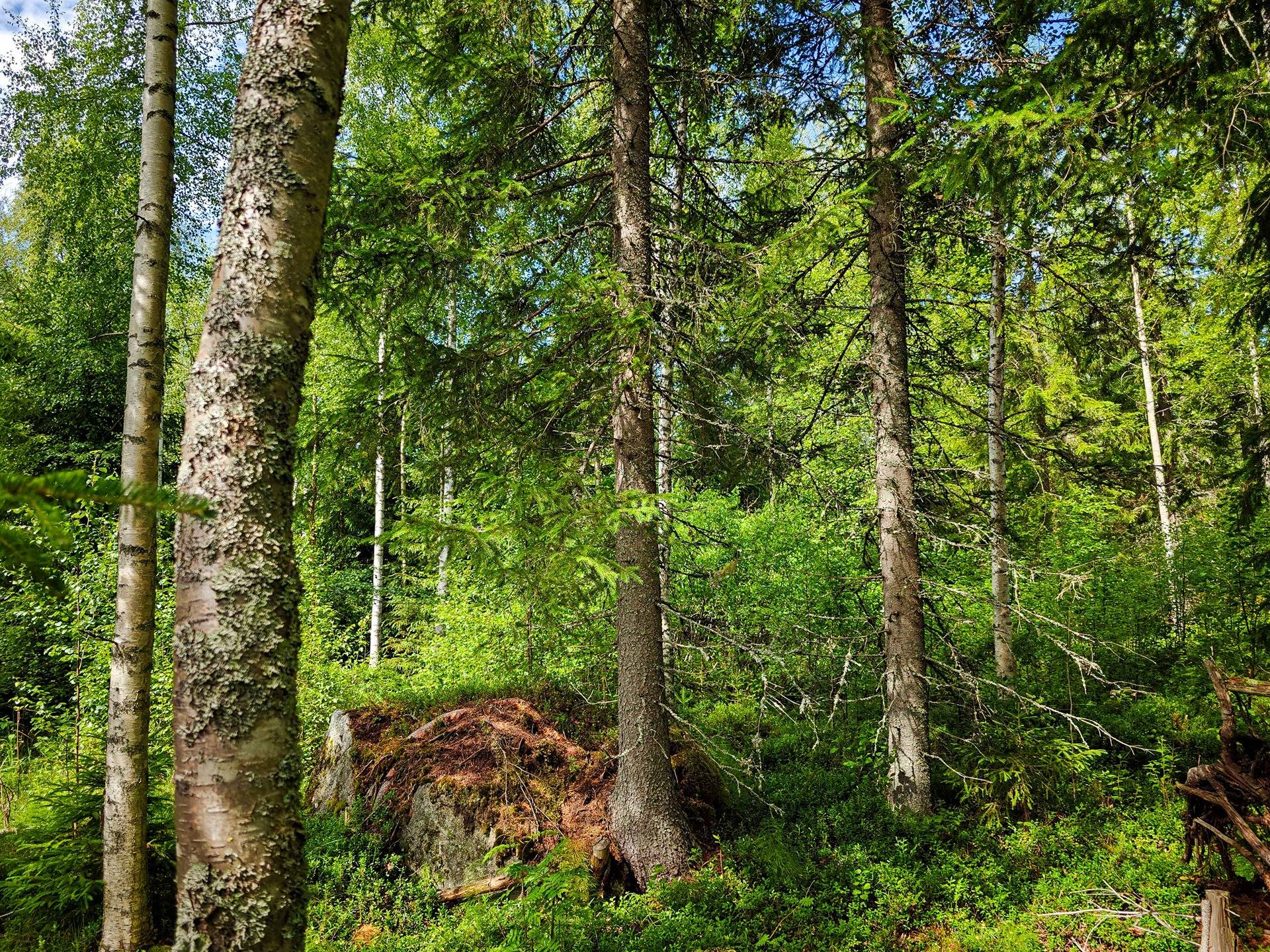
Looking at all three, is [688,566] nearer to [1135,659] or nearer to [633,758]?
[633,758]

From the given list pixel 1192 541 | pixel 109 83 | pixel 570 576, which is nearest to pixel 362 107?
pixel 109 83

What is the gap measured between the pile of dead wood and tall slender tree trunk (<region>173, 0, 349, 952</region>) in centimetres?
301

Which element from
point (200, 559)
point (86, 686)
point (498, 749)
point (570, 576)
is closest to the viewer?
point (200, 559)

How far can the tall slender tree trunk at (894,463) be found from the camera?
19.2 feet

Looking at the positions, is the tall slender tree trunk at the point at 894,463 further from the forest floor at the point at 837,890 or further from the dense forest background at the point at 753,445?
the forest floor at the point at 837,890

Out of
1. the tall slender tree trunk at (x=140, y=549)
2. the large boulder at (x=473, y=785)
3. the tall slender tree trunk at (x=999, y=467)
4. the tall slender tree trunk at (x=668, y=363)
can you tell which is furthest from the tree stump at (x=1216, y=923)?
the tall slender tree trunk at (x=999, y=467)

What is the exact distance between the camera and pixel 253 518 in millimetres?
1816

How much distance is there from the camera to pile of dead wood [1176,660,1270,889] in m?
2.26

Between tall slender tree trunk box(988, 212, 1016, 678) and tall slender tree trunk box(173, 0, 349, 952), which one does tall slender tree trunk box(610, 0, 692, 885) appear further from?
tall slender tree trunk box(988, 212, 1016, 678)

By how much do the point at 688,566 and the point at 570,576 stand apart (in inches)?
150

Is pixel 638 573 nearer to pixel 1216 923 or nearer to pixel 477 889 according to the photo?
pixel 477 889

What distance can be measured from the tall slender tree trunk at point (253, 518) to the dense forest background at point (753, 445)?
0.83m

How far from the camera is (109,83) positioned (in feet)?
20.9

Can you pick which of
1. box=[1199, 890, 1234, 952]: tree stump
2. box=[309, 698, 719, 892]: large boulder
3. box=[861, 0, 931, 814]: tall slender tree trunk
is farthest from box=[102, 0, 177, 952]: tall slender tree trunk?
box=[861, 0, 931, 814]: tall slender tree trunk
